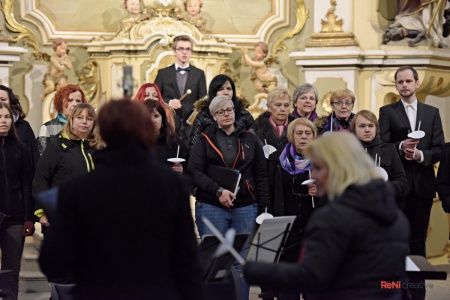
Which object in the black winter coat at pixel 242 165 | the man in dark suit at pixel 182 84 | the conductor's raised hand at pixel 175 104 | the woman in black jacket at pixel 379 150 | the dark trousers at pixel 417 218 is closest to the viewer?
the black winter coat at pixel 242 165

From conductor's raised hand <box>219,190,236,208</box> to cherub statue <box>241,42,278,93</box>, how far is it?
4.39 meters

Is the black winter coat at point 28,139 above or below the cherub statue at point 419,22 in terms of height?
below

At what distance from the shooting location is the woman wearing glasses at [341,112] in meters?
8.41

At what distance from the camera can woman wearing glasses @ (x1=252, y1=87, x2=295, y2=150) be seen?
8.29 m

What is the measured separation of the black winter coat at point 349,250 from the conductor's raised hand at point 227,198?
3.26 metres

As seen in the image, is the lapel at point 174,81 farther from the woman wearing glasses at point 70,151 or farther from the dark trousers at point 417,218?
the woman wearing glasses at point 70,151

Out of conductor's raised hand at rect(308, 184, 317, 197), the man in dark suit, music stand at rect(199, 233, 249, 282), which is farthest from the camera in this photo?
the man in dark suit

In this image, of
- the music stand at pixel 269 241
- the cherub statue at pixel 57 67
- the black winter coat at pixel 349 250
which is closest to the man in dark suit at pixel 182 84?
A: the cherub statue at pixel 57 67

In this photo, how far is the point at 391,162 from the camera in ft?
25.7

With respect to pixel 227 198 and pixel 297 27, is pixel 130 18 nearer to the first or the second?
pixel 297 27

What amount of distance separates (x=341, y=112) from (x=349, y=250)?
14.5 feet

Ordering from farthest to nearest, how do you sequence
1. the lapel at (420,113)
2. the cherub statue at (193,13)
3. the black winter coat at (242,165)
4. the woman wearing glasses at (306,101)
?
1. the cherub statue at (193,13)
2. the lapel at (420,113)
3. the woman wearing glasses at (306,101)
4. the black winter coat at (242,165)

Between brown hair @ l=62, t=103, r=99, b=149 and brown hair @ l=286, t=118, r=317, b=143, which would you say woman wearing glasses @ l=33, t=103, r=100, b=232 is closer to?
brown hair @ l=62, t=103, r=99, b=149

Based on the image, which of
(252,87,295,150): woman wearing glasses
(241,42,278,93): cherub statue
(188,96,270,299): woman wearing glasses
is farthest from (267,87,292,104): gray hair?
(241,42,278,93): cherub statue
